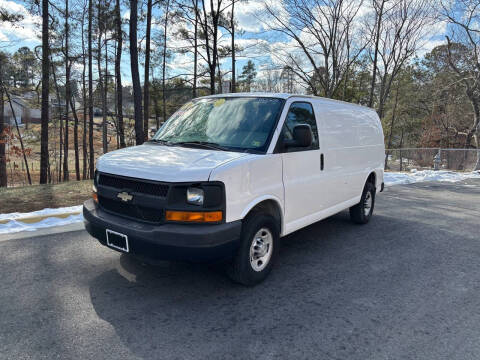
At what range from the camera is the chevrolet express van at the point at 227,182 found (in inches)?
121

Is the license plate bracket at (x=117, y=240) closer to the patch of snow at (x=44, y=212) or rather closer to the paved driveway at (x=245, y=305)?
the paved driveway at (x=245, y=305)

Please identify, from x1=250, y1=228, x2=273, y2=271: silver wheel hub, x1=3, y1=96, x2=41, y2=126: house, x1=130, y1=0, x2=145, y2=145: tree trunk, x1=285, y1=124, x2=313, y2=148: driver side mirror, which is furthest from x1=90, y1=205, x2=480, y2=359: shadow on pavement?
x1=3, y1=96, x2=41, y2=126: house

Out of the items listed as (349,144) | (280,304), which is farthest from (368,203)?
(280,304)

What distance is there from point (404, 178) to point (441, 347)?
1203 centimetres

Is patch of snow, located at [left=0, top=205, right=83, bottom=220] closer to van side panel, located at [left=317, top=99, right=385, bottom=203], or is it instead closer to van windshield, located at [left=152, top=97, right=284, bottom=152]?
van windshield, located at [left=152, top=97, right=284, bottom=152]

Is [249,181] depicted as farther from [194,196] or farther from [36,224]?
[36,224]

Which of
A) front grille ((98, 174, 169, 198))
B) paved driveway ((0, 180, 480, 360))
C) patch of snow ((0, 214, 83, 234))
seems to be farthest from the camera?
patch of snow ((0, 214, 83, 234))

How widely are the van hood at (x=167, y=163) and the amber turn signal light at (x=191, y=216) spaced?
0.30 meters

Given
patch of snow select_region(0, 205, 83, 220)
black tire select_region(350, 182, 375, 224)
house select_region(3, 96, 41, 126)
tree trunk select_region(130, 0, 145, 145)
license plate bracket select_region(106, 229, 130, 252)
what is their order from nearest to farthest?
license plate bracket select_region(106, 229, 130, 252)
patch of snow select_region(0, 205, 83, 220)
black tire select_region(350, 182, 375, 224)
tree trunk select_region(130, 0, 145, 145)
house select_region(3, 96, 41, 126)

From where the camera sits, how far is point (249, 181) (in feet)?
11.1

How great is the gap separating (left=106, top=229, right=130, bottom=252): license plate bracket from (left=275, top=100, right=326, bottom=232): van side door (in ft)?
5.93

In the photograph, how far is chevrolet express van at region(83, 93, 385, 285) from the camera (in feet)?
10.1

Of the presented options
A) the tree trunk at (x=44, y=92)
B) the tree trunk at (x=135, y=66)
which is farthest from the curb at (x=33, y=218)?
the tree trunk at (x=44, y=92)

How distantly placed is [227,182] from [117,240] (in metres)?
1.23
